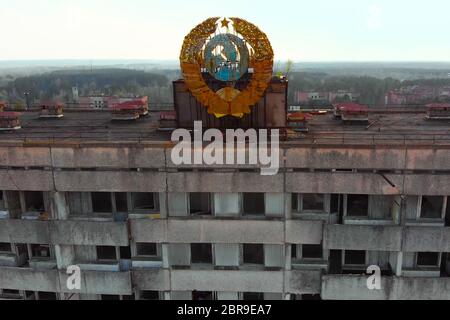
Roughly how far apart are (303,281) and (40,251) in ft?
44.6

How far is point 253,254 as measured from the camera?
66.1 feet

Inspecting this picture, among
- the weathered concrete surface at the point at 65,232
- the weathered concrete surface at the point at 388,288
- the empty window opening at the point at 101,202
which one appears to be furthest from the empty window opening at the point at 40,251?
the weathered concrete surface at the point at 388,288

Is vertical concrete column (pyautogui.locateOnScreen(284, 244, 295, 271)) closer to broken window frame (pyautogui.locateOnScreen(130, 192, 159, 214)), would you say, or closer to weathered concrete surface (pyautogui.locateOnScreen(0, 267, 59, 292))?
broken window frame (pyautogui.locateOnScreen(130, 192, 159, 214))

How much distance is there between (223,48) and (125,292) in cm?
1288

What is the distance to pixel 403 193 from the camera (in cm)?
1795

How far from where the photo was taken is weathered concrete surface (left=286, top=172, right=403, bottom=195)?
17.9m

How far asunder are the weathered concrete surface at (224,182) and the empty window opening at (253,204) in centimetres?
94

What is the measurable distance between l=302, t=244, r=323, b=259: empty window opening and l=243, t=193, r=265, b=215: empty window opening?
2940mm

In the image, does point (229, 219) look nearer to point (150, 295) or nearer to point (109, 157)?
point (109, 157)

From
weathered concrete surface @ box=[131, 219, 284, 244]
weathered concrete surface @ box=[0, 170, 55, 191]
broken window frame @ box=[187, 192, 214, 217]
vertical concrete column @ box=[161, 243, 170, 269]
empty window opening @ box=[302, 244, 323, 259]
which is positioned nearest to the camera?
weathered concrete surface @ box=[131, 219, 284, 244]

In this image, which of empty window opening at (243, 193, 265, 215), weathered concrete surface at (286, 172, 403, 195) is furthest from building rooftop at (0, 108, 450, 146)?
empty window opening at (243, 193, 265, 215)

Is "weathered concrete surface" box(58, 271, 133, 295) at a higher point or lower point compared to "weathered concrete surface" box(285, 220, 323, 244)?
lower

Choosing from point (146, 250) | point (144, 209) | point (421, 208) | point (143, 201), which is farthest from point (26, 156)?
point (421, 208)
